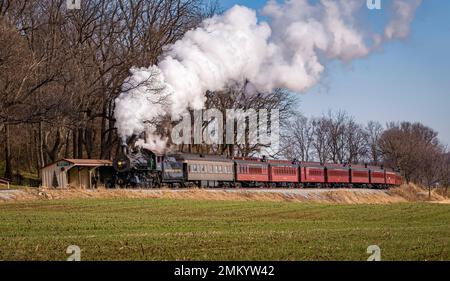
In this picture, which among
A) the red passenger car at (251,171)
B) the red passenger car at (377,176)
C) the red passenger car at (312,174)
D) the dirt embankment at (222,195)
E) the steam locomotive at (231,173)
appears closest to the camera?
the dirt embankment at (222,195)

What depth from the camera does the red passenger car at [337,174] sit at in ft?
222

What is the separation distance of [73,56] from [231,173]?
14701mm

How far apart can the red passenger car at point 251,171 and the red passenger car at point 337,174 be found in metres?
10.1

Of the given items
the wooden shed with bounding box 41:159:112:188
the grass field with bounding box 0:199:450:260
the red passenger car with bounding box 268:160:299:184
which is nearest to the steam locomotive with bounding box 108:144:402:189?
the red passenger car with bounding box 268:160:299:184

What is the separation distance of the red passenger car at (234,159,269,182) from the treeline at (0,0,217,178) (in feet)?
33.6

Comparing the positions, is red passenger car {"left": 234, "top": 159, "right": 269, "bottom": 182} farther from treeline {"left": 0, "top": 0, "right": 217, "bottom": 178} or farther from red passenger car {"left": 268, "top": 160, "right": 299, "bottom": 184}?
treeline {"left": 0, "top": 0, "right": 217, "bottom": 178}

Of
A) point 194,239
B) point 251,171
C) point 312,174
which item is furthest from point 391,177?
point 194,239

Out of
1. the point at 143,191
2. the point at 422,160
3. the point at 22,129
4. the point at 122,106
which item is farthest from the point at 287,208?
the point at 422,160

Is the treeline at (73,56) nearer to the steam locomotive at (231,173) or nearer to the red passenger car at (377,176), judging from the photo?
the steam locomotive at (231,173)

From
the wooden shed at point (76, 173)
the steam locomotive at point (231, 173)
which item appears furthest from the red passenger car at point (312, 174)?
the wooden shed at point (76, 173)

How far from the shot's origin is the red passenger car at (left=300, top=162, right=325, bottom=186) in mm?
65000

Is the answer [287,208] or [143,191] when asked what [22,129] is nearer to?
[143,191]

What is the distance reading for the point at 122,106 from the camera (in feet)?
145

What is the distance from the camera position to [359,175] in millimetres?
72438
